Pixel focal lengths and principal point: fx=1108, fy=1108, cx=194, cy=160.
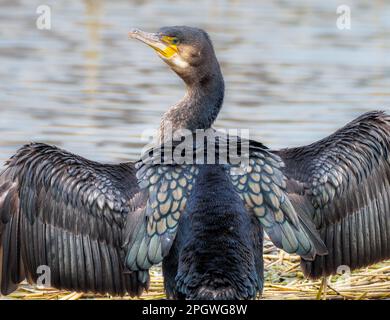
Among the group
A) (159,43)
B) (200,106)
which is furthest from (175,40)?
(200,106)

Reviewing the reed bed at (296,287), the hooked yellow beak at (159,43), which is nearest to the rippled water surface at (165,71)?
the reed bed at (296,287)

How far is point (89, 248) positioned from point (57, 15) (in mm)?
13723

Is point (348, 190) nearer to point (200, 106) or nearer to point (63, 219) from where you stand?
Answer: point (200, 106)

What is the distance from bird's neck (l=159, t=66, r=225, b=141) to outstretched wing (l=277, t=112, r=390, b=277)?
2.24ft

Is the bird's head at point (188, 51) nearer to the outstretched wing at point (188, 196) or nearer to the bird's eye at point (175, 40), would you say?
the bird's eye at point (175, 40)

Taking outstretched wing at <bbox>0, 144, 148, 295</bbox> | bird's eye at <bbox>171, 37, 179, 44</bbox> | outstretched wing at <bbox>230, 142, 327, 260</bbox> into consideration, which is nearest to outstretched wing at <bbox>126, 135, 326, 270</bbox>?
outstretched wing at <bbox>230, 142, 327, 260</bbox>

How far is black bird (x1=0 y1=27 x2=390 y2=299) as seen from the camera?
672 centimetres

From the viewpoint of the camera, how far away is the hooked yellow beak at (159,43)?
26.6 ft

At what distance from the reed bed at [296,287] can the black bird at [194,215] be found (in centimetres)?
67

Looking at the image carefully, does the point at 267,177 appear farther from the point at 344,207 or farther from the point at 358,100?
the point at 358,100

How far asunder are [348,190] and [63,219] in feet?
6.38

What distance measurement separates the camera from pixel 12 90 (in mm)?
15086

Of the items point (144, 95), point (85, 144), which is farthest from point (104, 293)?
point (144, 95)

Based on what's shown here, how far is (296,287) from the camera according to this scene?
8.45 meters
